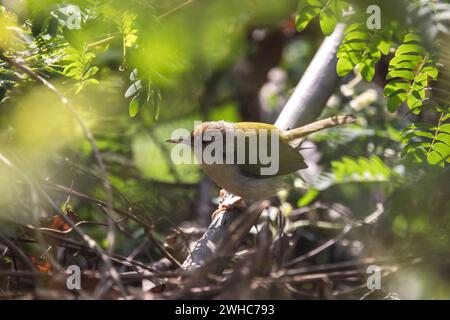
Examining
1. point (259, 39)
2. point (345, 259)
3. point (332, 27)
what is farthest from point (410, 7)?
point (259, 39)

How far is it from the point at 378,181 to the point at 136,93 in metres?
2.04

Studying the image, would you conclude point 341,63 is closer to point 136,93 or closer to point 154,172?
point 136,93

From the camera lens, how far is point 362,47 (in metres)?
2.87

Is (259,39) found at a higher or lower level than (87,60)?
higher

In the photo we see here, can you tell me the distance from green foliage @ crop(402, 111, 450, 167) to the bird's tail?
31.2 inches

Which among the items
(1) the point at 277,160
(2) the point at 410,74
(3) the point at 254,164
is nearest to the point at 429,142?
(2) the point at 410,74

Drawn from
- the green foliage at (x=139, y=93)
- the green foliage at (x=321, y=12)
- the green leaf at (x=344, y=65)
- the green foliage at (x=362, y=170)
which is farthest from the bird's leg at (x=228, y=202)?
the green foliage at (x=321, y=12)

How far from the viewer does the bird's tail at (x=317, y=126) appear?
380 cm

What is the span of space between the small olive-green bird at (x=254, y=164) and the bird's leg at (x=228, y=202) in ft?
0.18

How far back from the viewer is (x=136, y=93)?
9.95 ft

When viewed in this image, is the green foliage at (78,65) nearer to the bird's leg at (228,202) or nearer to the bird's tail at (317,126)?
the bird's leg at (228,202)

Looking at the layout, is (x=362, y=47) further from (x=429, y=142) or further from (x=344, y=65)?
(x=429, y=142)

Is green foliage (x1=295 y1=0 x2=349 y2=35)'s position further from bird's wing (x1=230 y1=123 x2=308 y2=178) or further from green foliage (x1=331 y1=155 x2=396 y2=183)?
green foliage (x1=331 y1=155 x2=396 y2=183)
